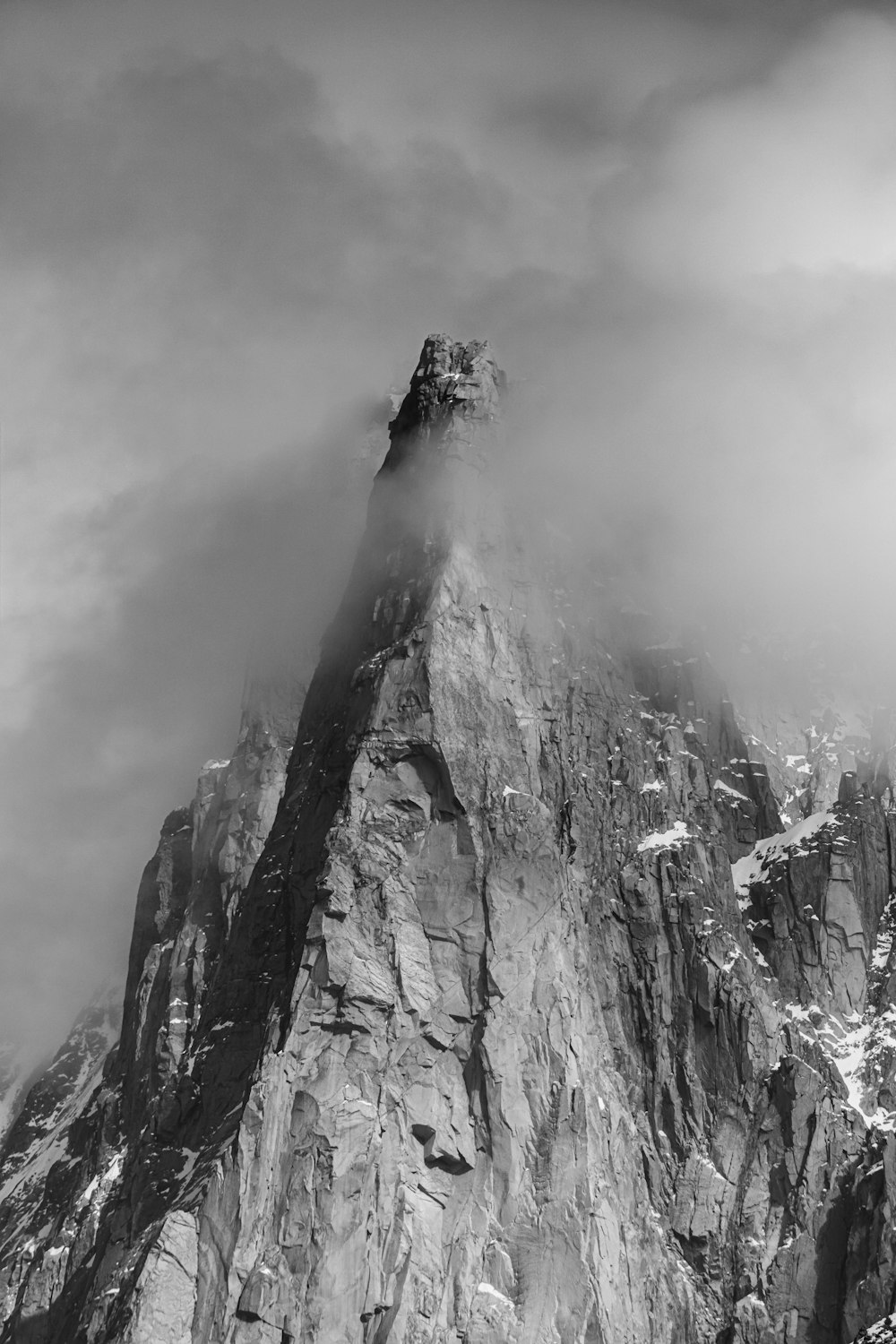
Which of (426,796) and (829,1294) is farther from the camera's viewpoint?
(426,796)

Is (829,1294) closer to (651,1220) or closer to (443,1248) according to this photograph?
(651,1220)

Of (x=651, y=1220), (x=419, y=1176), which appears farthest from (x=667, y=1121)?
(x=419, y=1176)

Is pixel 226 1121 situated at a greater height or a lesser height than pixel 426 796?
lesser

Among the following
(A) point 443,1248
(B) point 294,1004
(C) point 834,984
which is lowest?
(A) point 443,1248

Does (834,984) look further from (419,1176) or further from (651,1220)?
(419,1176)

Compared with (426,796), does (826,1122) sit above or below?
below

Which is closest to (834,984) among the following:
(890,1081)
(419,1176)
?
(890,1081)

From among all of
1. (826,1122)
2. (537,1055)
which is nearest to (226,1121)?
(537,1055)

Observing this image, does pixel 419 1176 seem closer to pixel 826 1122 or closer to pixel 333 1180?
pixel 333 1180
